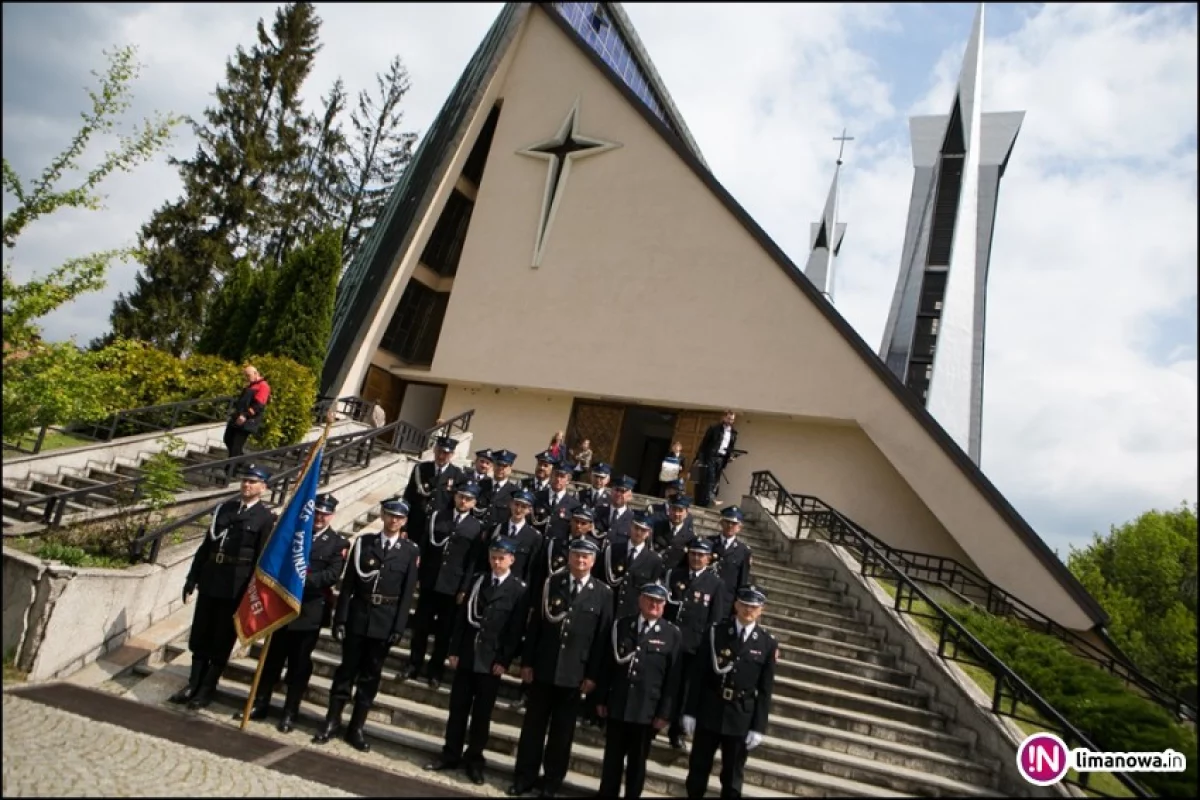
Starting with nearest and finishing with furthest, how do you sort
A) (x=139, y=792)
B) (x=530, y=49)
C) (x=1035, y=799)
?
(x=139, y=792) → (x=1035, y=799) → (x=530, y=49)

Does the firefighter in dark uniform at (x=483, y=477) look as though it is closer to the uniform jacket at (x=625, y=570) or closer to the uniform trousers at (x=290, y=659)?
the uniform jacket at (x=625, y=570)

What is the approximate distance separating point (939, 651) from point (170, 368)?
1197 cm

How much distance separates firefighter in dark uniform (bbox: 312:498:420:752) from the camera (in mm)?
5777

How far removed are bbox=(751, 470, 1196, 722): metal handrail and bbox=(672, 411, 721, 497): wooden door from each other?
7.22 ft

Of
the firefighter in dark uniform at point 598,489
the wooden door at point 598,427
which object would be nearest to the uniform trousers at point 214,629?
the firefighter in dark uniform at point 598,489

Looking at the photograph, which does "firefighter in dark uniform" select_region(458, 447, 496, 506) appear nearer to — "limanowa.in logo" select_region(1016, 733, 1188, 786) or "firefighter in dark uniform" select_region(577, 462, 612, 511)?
"firefighter in dark uniform" select_region(577, 462, 612, 511)

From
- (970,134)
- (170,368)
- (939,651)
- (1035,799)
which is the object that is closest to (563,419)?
(170,368)

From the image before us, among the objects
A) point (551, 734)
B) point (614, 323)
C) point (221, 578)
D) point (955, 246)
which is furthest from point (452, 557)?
point (955, 246)

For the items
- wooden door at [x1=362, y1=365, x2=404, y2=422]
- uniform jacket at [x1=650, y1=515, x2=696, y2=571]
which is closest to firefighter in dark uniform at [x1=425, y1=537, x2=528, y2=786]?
uniform jacket at [x1=650, y1=515, x2=696, y2=571]

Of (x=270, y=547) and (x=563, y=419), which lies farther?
(x=563, y=419)

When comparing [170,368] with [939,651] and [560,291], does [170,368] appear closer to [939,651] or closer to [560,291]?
[560,291]

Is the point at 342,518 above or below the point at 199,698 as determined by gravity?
above

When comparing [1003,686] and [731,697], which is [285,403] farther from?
[1003,686]

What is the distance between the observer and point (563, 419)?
1919cm
